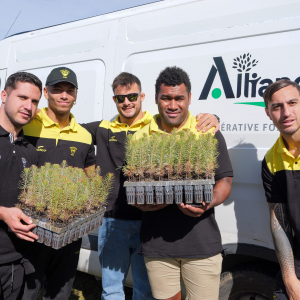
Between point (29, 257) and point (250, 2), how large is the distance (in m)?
2.96

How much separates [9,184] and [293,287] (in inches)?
89.8

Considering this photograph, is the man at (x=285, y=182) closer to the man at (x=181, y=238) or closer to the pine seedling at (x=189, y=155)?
the man at (x=181, y=238)

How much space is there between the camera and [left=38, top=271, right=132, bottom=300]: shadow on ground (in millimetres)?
3721

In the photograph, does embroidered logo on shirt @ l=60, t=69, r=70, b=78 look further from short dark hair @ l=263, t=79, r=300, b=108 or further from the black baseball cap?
short dark hair @ l=263, t=79, r=300, b=108

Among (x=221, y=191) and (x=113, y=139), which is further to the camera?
(x=113, y=139)

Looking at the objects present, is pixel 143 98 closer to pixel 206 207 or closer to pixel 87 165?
pixel 87 165

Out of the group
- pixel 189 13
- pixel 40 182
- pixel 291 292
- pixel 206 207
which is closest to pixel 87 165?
pixel 40 182

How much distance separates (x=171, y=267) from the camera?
2.19m

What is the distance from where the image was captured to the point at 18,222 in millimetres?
1932

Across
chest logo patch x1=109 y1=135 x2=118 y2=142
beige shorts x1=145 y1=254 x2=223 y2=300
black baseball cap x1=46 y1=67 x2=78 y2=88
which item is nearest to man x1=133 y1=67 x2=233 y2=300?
beige shorts x1=145 y1=254 x2=223 y2=300

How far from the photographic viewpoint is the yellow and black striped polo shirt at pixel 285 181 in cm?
199

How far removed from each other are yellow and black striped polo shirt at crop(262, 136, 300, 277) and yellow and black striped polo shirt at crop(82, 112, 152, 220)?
1210mm

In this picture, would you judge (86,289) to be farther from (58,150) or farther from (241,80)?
(241,80)

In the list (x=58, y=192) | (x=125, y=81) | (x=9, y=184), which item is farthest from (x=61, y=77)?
(x=58, y=192)
